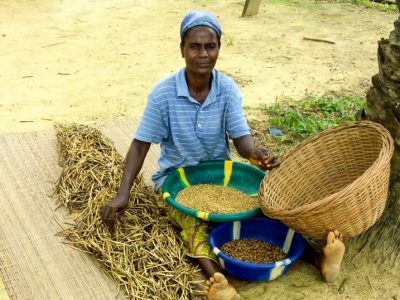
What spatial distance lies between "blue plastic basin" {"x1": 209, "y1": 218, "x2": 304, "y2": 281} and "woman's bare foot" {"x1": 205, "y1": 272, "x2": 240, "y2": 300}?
0.45 ft

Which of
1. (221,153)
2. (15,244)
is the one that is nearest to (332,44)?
(221,153)

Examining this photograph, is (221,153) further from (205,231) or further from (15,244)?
(15,244)

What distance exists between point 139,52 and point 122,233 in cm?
362

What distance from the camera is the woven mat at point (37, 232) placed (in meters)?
2.45

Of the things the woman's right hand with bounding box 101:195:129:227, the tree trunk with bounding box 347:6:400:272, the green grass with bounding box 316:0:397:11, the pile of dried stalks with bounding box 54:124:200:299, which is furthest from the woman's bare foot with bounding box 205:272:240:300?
the green grass with bounding box 316:0:397:11

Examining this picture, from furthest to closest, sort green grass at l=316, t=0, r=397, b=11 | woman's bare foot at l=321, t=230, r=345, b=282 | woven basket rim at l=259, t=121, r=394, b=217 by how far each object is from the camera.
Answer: green grass at l=316, t=0, r=397, b=11, woman's bare foot at l=321, t=230, r=345, b=282, woven basket rim at l=259, t=121, r=394, b=217

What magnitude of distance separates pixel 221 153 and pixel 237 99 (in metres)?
0.34

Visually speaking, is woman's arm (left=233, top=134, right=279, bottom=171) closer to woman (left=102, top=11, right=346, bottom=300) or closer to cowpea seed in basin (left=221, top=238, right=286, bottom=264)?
woman (left=102, top=11, right=346, bottom=300)

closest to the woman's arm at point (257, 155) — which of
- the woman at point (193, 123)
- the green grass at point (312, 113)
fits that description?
the woman at point (193, 123)

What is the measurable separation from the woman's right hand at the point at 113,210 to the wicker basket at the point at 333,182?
26.3 inches

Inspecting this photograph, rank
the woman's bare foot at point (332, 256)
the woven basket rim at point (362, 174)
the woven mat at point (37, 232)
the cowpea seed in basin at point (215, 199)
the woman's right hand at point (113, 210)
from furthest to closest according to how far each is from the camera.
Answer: the cowpea seed in basin at point (215, 199), the woman's right hand at point (113, 210), the woven mat at point (37, 232), the woman's bare foot at point (332, 256), the woven basket rim at point (362, 174)

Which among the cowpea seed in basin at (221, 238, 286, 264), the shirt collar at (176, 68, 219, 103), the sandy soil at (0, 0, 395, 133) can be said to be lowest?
the sandy soil at (0, 0, 395, 133)

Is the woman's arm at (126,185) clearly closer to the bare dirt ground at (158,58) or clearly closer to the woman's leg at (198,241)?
the woman's leg at (198,241)

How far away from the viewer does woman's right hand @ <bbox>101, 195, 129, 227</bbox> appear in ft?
8.39
